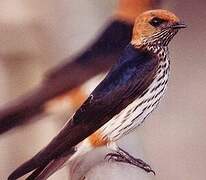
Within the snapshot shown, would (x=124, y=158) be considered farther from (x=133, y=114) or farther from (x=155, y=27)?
(x=155, y=27)

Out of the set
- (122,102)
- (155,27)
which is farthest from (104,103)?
(155,27)

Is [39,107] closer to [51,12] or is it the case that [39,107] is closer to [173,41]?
[51,12]

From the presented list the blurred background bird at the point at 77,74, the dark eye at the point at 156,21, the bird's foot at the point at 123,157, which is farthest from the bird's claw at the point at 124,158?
the dark eye at the point at 156,21

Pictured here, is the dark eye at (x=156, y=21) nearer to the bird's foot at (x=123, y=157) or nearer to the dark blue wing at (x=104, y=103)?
the dark blue wing at (x=104, y=103)

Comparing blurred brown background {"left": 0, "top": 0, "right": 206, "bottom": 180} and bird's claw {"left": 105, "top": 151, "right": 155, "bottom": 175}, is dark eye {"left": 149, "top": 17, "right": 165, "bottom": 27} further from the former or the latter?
bird's claw {"left": 105, "top": 151, "right": 155, "bottom": 175}

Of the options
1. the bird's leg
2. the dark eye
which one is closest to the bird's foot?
the bird's leg

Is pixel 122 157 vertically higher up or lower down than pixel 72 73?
lower down
